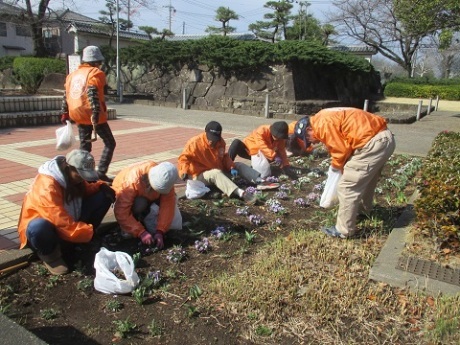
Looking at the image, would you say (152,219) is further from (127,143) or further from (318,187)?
(127,143)

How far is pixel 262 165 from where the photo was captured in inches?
223

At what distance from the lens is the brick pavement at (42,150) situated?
424cm

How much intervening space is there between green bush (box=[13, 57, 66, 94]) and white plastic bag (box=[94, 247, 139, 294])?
41.2ft

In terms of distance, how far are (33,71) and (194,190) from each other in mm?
13633

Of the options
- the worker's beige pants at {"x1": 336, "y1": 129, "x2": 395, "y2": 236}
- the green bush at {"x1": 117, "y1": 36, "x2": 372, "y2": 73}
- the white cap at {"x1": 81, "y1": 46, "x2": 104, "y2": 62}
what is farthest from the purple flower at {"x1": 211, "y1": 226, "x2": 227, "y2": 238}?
the green bush at {"x1": 117, "y1": 36, "x2": 372, "y2": 73}

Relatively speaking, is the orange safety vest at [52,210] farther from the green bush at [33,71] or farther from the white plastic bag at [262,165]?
the green bush at [33,71]

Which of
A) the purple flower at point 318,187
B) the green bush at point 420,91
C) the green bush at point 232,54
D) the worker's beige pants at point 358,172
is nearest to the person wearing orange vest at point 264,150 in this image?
the purple flower at point 318,187

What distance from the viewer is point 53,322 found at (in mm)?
2545

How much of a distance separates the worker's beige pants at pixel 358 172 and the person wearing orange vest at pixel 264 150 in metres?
2.13

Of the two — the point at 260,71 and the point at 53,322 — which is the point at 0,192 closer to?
the point at 53,322

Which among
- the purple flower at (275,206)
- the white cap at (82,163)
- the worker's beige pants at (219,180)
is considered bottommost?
the purple flower at (275,206)

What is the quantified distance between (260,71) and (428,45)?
21258mm

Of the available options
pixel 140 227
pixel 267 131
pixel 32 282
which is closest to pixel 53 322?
pixel 32 282

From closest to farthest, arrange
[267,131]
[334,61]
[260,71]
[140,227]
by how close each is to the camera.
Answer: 1. [140,227]
2. [267,131]
3. [260,71]
4. [334,61]
